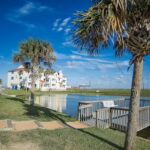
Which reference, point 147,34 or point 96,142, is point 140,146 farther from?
point 147,34

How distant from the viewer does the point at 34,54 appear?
12.2 m

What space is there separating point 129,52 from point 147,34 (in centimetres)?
58

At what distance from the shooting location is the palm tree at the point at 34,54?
1228 centimetres

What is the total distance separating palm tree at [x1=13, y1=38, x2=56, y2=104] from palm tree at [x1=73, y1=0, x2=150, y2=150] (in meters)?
8.87

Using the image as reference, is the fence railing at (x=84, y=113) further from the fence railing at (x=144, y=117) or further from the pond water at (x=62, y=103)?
the pond water at (x=62, y=103)

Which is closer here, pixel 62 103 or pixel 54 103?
pixel 54 103

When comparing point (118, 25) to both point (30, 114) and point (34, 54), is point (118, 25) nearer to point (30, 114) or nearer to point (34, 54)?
point (30, 114)

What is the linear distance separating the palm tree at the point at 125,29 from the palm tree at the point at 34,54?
29.1 ft

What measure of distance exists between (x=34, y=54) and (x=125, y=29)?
965 centimetres

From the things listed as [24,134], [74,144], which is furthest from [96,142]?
[24,134]

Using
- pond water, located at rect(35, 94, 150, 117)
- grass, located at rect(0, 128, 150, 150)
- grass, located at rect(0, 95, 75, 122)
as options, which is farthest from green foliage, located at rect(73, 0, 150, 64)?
pond water, located at rect(35, 94, 150, 117)

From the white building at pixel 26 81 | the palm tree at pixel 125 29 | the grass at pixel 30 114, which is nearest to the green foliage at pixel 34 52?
the grass at pixel 30 114

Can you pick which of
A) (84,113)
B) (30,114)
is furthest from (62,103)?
(84,113)

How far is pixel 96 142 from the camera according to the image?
4531mm
